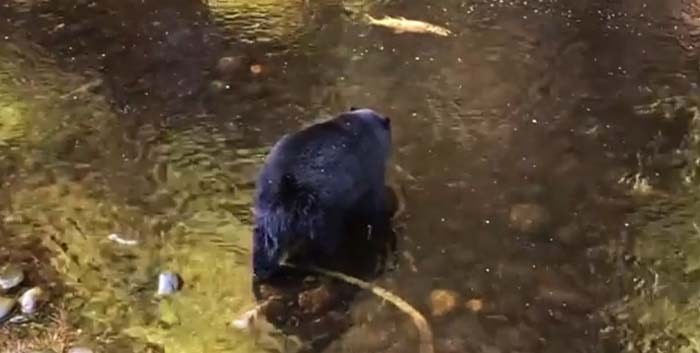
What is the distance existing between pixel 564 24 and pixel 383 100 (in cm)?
76

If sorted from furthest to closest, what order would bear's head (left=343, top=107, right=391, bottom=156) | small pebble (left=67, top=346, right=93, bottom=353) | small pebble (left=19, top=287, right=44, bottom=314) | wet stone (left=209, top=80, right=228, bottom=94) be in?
wet stone (left=209, top=80, right=228, bottom=94) → bear's head (left=343, top=107, right=391, bottom=156) → small pebble (left=19, top=287, right=44, bottom=314) → small pebble (left=67, top=346, right=93, bottom=353)

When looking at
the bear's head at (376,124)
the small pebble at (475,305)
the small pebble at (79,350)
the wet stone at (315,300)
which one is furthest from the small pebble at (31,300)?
the small pebble at (475,305)

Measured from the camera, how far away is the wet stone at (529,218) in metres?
2.89

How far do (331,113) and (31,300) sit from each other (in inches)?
41.0

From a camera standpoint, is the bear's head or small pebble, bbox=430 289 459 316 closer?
small pebble, bbox=430 289 459 316

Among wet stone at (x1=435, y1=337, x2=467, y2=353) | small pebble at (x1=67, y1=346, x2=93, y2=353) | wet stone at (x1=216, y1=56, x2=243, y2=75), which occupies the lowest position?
small pebble at (x1=67, y1=346, x2=93, y2=353)

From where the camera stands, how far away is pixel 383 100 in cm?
336

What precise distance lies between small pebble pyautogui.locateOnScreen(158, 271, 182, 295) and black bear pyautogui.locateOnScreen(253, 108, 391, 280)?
186 mm

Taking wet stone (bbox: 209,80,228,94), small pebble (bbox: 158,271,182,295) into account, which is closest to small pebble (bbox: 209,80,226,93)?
wet stone (bbox: 209,80,228,94)

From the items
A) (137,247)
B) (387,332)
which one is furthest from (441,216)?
(137,247)

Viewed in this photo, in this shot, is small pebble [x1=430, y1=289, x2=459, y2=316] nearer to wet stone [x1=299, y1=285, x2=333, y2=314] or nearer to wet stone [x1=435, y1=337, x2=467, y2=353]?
wet stone [x1=435, y1=337, x2=467, y2=353]

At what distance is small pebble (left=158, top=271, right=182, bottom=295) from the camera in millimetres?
2711

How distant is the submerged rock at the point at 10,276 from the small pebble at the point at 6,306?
0.05 m

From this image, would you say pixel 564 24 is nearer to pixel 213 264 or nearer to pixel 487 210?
pixel 487 210
